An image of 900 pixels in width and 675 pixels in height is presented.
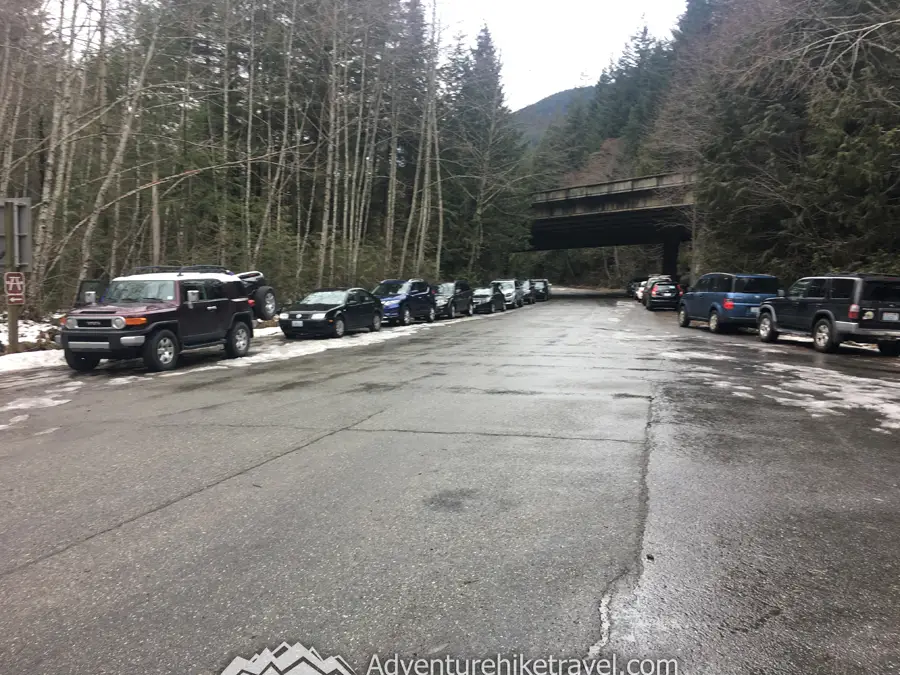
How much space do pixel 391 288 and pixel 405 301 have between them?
4.70 ft

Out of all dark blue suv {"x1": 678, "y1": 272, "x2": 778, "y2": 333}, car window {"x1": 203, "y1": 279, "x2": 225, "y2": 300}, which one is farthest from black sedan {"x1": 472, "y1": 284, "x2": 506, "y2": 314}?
car window {"x1": 203, "y1": 279, "x2": 225, "y2": 300}

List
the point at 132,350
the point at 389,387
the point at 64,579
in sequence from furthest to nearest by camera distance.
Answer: the point at 132,350 < the point at 389,387 < the point at 64,579

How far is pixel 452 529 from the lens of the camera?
14.3 feet

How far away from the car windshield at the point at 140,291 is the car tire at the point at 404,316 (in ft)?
39.1

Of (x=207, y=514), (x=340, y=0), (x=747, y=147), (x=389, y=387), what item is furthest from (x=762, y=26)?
(x=207, y=514)

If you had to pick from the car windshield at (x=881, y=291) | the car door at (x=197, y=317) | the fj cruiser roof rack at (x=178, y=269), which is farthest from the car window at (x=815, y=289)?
the fj cruiser roof rack at (x=178, y=269)

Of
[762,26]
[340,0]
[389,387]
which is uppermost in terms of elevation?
[340,0]

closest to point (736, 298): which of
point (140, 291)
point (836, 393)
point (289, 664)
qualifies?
point (836, 393)

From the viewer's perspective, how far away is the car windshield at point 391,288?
24.9 metres

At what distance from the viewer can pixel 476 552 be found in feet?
13.1

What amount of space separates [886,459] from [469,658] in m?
5.17

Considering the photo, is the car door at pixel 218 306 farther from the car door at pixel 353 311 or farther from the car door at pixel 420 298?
the car door at pixel 420 298

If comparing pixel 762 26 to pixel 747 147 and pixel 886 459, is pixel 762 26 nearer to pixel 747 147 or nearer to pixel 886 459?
pixel 747 147

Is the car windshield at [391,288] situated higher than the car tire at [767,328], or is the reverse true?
the car windshield at [391,288]
